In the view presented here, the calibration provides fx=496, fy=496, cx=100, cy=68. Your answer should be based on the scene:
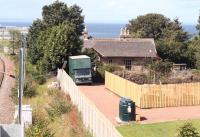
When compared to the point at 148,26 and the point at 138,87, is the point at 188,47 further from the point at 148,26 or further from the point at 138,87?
the point at 148,26

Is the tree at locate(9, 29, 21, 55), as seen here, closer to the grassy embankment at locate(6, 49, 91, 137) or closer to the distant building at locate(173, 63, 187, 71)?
the distant building at locate(173, 63, 187, 71)

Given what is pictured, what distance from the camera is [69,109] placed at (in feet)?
104

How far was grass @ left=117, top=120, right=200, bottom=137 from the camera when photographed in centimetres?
2444

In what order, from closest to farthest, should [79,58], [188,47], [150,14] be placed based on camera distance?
[79,58], [188,47], [150,14]

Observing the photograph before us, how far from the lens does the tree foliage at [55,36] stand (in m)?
51.5

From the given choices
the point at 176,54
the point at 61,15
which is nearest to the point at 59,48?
the point at 176,54

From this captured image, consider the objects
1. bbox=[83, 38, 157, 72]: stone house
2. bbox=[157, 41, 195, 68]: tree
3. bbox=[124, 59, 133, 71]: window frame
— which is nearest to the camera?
bbox=[83, 38, 157, 72]: stone house

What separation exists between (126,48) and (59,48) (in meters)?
9.34

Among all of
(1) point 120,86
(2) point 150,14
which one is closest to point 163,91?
(1) point 120,86

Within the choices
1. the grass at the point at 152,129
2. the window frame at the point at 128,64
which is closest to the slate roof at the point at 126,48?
the window frame at the point at 128,64

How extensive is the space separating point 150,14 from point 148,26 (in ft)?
25.2

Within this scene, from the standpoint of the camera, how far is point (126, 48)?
5700 centimetres

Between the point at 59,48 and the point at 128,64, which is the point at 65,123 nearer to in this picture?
the point at 59,48

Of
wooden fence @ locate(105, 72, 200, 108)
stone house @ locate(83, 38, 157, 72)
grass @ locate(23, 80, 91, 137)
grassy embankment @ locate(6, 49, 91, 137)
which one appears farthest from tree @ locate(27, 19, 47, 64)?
wooden fence @ locate(105, 72, 200, 108)
